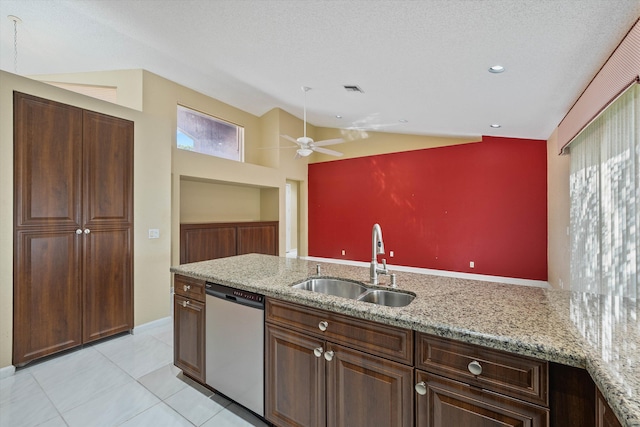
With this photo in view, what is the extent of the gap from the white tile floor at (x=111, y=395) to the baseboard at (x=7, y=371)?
0.03 metres

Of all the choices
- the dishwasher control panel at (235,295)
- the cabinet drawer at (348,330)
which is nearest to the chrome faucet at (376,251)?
the cabinet drawer at (348,330)

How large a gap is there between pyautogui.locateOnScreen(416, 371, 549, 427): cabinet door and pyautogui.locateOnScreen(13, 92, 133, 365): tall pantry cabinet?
315 cm

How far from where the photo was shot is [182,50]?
362 cm

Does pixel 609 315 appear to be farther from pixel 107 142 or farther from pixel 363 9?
pixel 107 142

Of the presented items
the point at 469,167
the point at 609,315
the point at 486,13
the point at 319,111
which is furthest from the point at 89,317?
the point at 469,167

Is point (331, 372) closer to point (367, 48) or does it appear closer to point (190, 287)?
point (190, 287)

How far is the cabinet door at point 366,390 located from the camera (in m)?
1.19

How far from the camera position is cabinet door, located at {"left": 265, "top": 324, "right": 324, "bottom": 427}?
1448 mm

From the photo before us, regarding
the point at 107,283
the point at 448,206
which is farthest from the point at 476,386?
the point at 448,206

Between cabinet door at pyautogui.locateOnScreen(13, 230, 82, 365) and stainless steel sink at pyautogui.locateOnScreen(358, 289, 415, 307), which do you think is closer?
stainless steel sink at pyautogui.locateOnScreen(358, 289, 415, 307)

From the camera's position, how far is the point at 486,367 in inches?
40.3

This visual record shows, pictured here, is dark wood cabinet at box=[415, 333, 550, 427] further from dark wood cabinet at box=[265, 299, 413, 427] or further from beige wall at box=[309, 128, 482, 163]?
beige wall at box=[309, 128, 482, 163]

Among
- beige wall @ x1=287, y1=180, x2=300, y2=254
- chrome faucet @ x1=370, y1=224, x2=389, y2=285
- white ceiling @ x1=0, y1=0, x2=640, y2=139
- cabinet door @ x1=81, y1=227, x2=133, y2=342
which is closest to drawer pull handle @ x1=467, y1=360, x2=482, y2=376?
chrome faucet @ x1=370, y1=224, x2=389, y2=285

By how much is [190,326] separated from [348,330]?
1381 millimetres
